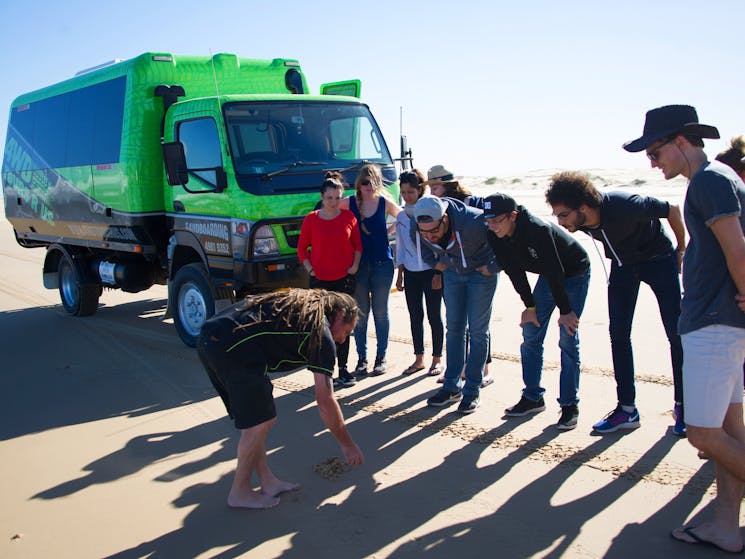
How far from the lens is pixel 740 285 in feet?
9.82

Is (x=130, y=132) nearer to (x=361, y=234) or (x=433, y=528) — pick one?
(x=361, y=234)

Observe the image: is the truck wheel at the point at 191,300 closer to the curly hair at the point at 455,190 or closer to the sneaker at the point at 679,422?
the curly hair at the point at 455,190

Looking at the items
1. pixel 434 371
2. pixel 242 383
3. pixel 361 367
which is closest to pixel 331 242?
pixel 361 367

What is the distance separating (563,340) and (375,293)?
208 cm

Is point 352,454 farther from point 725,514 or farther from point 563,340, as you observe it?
point 725,514

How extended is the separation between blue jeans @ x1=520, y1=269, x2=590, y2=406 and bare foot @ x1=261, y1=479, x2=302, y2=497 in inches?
78.4

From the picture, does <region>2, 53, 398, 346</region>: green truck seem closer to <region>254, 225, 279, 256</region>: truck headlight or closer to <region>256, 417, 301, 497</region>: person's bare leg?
<region>254, 225, 279, 256</region>: truck headlight

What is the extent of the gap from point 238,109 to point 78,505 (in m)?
4.51

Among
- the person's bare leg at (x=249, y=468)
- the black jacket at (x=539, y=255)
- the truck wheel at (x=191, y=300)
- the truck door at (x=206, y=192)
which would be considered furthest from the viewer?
the truck wheel at (x=191, y=300)

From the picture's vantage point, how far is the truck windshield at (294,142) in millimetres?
7203

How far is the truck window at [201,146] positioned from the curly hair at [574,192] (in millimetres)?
4035

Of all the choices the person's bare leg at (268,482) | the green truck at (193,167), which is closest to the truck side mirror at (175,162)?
the green truck at (193,167)

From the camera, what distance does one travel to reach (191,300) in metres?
8.05

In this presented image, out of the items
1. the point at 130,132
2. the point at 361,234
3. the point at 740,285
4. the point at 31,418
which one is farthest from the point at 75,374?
the point at 740,285
